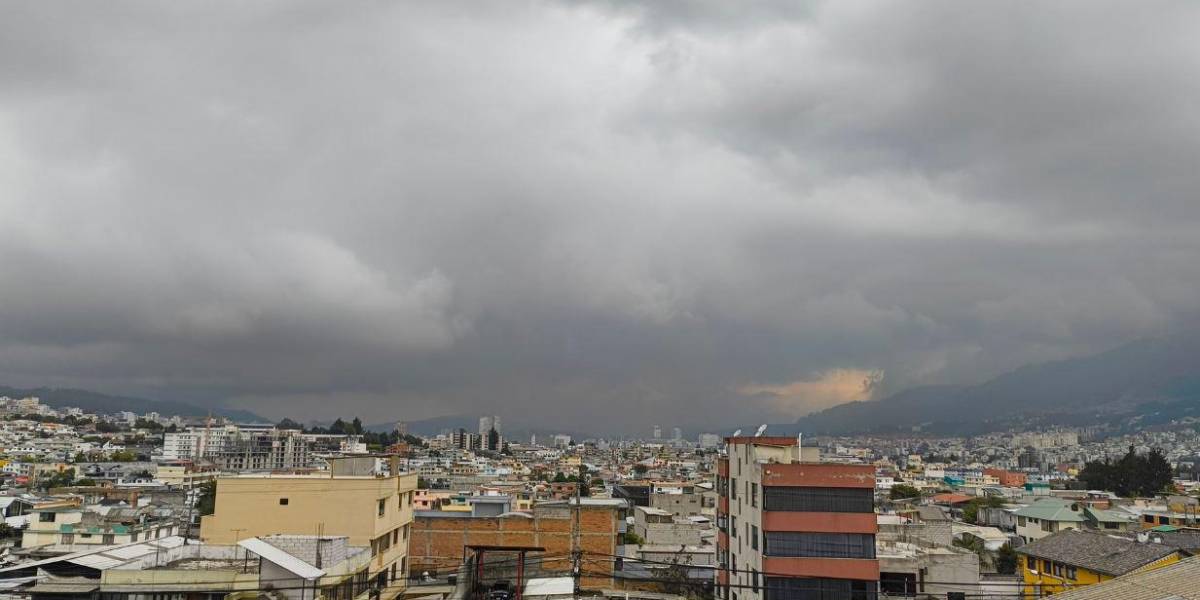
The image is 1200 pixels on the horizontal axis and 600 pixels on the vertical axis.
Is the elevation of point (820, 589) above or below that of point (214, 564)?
below

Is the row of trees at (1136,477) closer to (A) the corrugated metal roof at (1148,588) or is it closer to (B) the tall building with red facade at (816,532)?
(B) the tall building with red facade at (816,532)

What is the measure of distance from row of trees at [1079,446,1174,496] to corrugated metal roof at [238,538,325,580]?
111 m

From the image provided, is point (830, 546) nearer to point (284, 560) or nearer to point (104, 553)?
point (284, 560)

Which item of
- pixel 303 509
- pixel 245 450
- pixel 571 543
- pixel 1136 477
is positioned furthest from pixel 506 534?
pixel 245 450

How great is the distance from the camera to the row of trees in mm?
104625

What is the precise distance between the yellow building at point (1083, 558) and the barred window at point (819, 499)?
9329mm

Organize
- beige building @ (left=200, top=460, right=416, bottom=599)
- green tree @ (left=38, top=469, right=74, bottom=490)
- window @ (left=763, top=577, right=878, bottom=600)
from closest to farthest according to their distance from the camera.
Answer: beige building @ (left=200, top=460, right=416, bottom=599) < window @ (left=763, top=577, right=878, bottom=600) < green tree @ (left=38, top=469, right=74, bottom=490)

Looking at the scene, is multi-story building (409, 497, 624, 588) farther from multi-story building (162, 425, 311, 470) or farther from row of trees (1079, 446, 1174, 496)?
multi-story building (162, 425, 311, 470)

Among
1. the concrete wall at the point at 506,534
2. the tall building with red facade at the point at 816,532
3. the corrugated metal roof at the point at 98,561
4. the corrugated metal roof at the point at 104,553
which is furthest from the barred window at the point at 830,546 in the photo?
the corrugated metal roof at the point at 98,561

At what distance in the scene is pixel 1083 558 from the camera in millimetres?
41062

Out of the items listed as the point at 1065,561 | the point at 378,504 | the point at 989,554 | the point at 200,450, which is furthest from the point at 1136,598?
the point at 200,450

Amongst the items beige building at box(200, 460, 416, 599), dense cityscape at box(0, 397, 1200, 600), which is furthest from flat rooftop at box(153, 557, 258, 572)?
beige building at box(200, 460, 416, 599)

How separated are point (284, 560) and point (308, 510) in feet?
35.2

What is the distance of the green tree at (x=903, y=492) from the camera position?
101 m
